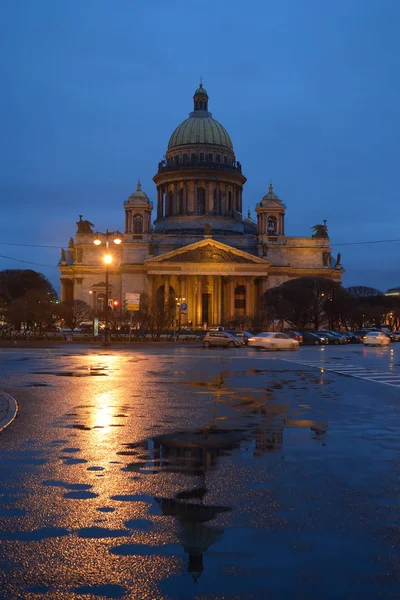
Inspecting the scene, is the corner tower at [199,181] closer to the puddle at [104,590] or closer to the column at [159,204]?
the column at [159,204]

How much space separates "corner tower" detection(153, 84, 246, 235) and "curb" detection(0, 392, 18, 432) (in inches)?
3821

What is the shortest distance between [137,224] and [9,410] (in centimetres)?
9632

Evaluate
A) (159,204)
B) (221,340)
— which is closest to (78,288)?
(159,204)

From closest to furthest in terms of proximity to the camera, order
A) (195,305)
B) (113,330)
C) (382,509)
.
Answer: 1. (382,509)
2. (113,330)
3. (195,305)

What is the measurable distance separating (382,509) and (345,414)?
23.6ft

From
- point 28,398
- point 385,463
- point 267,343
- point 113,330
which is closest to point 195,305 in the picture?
point 113,330

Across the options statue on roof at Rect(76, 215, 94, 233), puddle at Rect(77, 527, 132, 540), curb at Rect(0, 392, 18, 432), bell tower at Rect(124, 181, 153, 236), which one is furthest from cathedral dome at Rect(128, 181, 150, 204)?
puddle at Rect(77, 527, 132, 540)

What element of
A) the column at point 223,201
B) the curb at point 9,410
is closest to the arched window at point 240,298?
the column at point 223,201

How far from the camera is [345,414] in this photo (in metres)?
13.8

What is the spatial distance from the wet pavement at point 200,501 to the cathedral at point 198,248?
281 feet

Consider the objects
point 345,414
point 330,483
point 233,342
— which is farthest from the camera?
point 233,342

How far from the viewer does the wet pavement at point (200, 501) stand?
4910mm

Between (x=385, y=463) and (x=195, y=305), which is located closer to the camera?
(x=385, y=463)

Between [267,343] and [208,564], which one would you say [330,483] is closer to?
[208,564]
